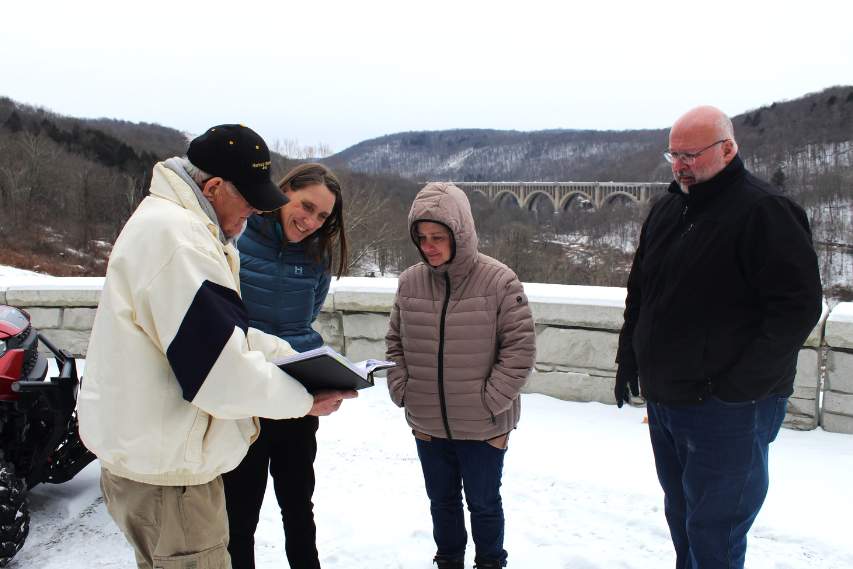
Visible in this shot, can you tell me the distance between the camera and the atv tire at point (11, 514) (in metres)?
2.65

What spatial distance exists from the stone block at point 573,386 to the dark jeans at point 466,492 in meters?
2.01

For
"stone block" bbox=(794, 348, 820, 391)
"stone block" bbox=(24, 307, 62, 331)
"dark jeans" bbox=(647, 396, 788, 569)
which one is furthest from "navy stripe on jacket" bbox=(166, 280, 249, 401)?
"stone block" bbox=(24, 307, 62, 331)

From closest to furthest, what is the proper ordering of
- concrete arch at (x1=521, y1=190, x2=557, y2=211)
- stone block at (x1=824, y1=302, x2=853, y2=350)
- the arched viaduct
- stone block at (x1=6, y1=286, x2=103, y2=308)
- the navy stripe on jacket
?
the navy stripe on jacket < stone block at (x1=824, y1=302, x2=853, y2=350) < stone block at (x1=6, y1=286, x2=103, y2=308) < the arched viaduct < concrete arch at (x1=521, y1=190, x2=557, y2=211)

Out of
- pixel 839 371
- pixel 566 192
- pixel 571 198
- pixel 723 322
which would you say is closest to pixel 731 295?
pixel 723 322

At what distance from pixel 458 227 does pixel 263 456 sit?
1.17 metres

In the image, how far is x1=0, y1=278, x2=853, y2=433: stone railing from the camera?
396 centimetres

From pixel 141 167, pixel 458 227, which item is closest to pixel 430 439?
pixel 458 227

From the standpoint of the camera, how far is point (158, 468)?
61.7 inches

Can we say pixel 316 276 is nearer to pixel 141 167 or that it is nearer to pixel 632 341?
pixel 632 341

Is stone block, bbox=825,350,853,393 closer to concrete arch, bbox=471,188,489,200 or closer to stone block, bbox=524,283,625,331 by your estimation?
stone block, bbox=524,283,625,331

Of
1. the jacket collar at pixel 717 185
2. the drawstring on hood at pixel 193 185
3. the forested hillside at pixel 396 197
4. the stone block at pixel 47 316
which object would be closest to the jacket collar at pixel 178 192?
the drawstring on hood at pixel 193 185

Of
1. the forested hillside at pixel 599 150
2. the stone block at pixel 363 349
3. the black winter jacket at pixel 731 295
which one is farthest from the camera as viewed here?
the forested hillside at pixel 599 150

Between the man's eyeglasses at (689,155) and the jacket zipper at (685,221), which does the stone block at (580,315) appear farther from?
the man's eyeglasses at (689,155)

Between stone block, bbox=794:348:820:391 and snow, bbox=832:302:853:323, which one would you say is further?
stone block, bbox=794:348:820:391
